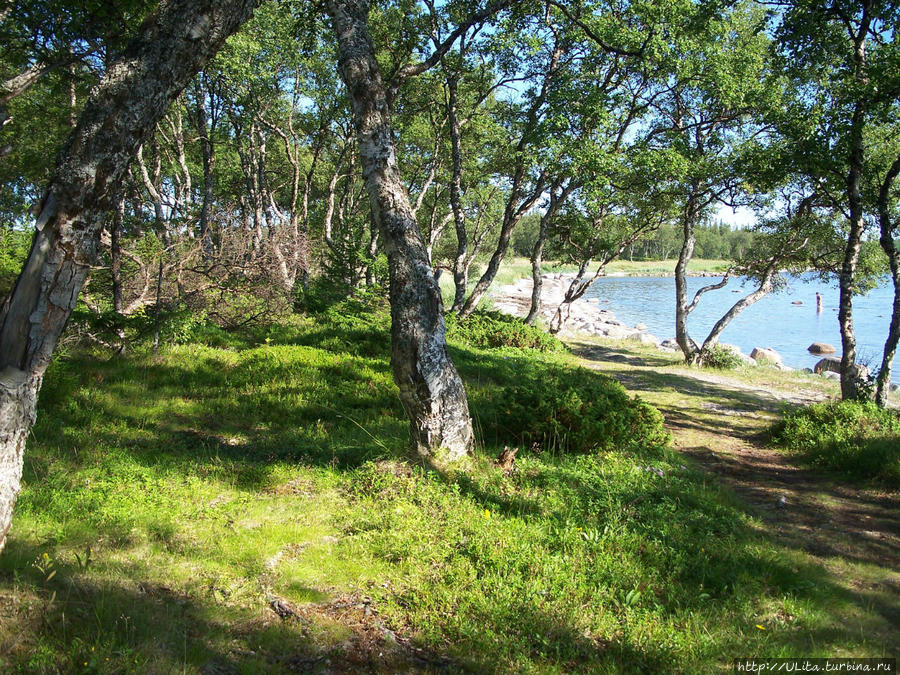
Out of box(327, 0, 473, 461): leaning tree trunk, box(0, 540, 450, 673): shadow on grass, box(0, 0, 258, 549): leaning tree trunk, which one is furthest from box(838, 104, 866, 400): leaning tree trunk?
box(0, 0, 258, 549): leaning tree trunk

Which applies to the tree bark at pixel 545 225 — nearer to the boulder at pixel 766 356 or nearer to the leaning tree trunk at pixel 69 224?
the boulder at pixel 766 356

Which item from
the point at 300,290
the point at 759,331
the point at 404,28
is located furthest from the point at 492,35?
the point at 759,331

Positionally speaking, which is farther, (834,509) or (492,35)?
(492,35)

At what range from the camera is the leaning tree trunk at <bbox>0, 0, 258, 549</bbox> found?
2.66m

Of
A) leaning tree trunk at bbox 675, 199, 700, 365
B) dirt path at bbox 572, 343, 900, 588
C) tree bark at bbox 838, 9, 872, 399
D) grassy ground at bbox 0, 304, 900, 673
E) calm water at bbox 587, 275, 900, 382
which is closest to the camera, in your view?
grassy ground at bbox 0, 304, 900, 673

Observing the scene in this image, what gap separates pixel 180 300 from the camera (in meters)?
9.21

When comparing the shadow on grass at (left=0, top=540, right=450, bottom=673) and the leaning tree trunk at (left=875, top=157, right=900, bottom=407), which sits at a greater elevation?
the leaning tree trunk at (left=875, top=157, right=900, bottom=407)

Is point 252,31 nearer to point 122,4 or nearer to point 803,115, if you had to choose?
point 122,4

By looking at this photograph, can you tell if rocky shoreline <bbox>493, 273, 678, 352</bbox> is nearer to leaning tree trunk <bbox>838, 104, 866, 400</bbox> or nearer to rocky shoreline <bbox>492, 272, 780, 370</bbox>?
rocky shoreline <bbox>492, 272, 780, 370</bbox>

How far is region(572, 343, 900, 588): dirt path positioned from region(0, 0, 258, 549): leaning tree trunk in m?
5.78

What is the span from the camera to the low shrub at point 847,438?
6480 mm

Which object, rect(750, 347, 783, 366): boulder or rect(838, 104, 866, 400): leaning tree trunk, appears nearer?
rect(838, 104, 866, 400): leaning tree trunk

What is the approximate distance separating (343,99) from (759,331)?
2917cm

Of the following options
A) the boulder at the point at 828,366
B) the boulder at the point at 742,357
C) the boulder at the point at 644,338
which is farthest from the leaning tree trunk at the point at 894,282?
the boulder at the point at 644,338
